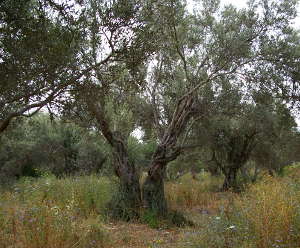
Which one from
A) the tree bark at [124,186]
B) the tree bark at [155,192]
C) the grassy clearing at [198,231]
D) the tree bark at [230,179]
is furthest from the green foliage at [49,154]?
the grassy clearing at [198,231]

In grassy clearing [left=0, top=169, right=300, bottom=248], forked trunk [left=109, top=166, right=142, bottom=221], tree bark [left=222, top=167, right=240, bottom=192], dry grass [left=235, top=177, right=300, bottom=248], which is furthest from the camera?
tree bark [left=222, top=167, right=240, bottom=192]

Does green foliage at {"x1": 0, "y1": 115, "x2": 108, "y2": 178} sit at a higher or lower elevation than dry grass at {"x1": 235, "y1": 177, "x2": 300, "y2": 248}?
higher

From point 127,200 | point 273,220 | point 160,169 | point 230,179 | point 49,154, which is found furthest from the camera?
point 49,154

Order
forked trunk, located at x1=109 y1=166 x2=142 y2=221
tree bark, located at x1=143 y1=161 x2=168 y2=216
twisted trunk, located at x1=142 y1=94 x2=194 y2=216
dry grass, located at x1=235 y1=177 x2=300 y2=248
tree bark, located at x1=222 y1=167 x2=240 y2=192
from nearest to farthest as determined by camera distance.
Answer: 1. dry grass, located at x1=235 y1=177 x2=300 y2=248
2. forked trunk, located at x1=109 y1=166 x2=142 y2=221
3. tree bark, located at x1=143 y1=161 x2=168 y2=216
4. twisted trunk, located at x1=142 y1=94 x2=194 y2=216
5. tree bark, located at x1=222 y1=167 x2=240 y2=192

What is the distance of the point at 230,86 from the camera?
1445cm

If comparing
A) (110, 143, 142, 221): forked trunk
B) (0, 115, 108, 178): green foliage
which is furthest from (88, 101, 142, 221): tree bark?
(0, 115, 108, 178): green foliage

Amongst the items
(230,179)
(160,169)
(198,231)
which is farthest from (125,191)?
(230,179)

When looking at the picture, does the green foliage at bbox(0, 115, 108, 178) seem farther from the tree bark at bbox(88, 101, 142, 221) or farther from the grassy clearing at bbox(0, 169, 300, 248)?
the grassy clearing at bbox(0, 169, 300, 248)

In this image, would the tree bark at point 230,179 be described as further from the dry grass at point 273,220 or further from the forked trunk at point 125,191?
the dry grass at point 273,220

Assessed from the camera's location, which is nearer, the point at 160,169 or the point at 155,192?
the point at 155,192

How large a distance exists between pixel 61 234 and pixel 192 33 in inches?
352

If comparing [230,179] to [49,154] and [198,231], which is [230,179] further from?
[198,231]

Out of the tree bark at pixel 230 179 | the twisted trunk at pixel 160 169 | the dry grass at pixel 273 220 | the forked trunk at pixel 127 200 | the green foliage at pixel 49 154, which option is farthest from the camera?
the green foliage at pixel 49 154

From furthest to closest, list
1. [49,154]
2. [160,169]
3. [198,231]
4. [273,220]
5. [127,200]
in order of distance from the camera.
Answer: [49,154], [160,169], [127,200], [198,231], [273,220]
